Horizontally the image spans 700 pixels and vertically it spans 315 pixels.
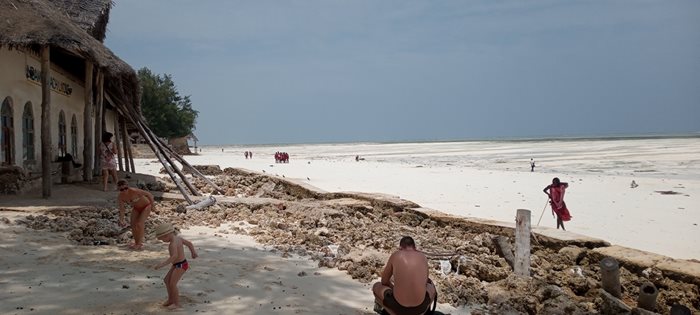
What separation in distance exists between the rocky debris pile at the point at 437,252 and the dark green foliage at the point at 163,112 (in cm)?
3937

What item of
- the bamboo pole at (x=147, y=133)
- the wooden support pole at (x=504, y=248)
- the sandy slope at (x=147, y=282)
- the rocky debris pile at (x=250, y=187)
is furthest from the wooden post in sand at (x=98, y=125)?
the wooden support pole at (x=504, y=248)

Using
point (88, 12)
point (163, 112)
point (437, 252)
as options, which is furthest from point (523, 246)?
point (163, 112)

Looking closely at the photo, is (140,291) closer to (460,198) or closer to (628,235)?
(628,235)

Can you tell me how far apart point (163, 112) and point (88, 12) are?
111ft

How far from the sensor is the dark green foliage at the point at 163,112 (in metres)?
48.3

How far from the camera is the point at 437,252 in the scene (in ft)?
25.5

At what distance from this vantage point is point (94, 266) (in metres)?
6.13

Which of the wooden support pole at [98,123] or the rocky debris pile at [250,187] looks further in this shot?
the rocky debris pile at [250,187]

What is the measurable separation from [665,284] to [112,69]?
11670 millimetres

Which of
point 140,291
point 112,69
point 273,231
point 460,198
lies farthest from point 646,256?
point 112,69

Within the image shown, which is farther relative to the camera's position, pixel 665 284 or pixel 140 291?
pixel 665 284

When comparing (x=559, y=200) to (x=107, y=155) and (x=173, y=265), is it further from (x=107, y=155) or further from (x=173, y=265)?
(x=107, y=155)

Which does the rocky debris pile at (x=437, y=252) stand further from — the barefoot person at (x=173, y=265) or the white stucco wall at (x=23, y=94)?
the white stucco wall at (x=23, y=94)

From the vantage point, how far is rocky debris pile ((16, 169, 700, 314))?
20.4 ft
